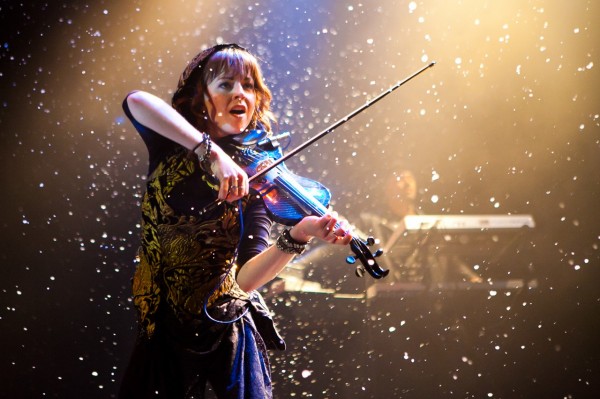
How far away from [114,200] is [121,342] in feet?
1.85

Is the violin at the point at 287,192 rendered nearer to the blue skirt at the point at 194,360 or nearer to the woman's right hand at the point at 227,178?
the woman's right hand at the point at 227,178

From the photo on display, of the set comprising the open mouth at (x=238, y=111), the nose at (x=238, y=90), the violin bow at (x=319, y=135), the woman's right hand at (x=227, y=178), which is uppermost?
the nose at (x=238, y=90)

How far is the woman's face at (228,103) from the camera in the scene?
4.17 feet

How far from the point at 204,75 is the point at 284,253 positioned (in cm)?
47

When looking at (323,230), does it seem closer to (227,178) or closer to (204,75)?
(227,178)

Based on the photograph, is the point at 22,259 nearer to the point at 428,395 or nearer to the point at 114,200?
the point at 114,200

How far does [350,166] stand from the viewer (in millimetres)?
2738

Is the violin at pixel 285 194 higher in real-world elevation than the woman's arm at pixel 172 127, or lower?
lower

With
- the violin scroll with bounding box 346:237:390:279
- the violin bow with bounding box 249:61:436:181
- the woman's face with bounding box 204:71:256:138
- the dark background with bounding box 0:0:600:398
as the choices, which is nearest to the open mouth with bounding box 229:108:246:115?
the woman's face with bounding box 204:71:256:138

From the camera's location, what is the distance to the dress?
1.08m

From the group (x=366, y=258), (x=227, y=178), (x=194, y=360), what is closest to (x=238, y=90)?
(x=227, y=178)

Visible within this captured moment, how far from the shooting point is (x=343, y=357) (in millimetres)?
2545

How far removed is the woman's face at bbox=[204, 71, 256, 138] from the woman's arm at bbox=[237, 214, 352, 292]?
289 millimetres

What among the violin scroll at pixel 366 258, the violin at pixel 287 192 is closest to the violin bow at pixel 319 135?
the violin at pixel 287 192
